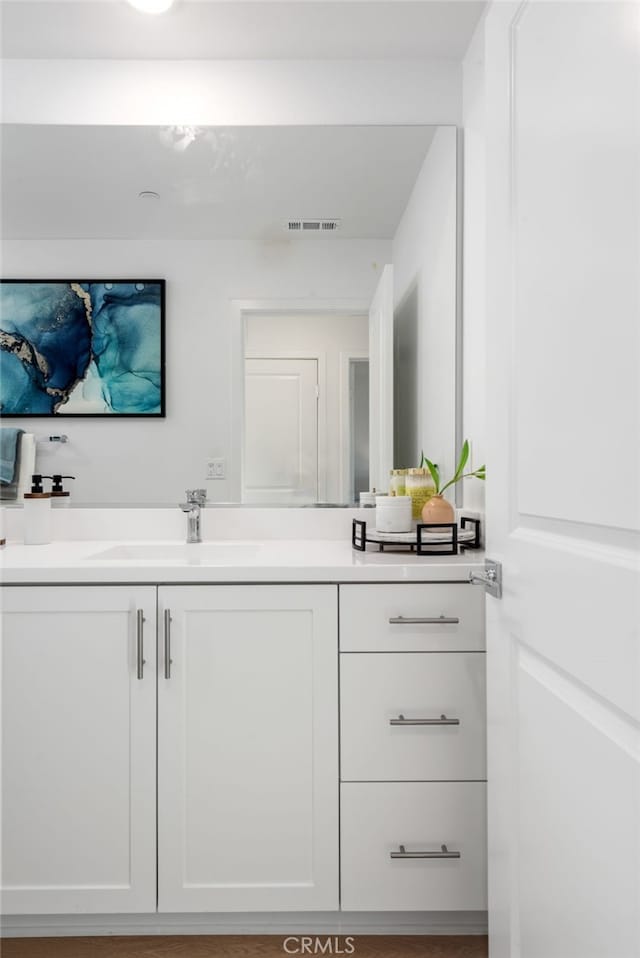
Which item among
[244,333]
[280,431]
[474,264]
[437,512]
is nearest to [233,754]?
[437,512]

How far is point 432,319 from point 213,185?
31.9 inches

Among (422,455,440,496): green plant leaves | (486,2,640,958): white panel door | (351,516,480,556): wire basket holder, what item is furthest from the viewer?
(422,455,440,496): green plant leaves

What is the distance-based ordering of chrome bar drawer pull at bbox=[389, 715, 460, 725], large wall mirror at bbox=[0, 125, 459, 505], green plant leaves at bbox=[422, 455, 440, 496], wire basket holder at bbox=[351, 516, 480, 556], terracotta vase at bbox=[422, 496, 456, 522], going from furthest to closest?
large wall mirror at bbox=[0, 125, 459, 505], green plant leaves at bbox=[422, 455, 440, 496], terracotta vase at bbox=[422, 496, 456, 522], wire basket holder at bbox=[351, 516, 480, 556], chrome bar drawer pull at bbox=[389, 715, 460, 725]

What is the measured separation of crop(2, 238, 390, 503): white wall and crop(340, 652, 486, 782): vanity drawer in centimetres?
79

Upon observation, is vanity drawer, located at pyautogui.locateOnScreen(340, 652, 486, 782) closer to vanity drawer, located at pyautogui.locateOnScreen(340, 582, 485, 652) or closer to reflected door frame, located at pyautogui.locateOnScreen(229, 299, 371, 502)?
vanity drawer, located at pyautogui.locateOnScreen(340, 582, 485, 652)

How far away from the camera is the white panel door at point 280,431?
196cm

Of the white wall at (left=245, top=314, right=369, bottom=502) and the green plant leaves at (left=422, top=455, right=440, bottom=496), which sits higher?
the white wall at (left=245, top=314, right=369, bottom=502)

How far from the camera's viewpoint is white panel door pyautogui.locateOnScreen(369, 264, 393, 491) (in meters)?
1.97

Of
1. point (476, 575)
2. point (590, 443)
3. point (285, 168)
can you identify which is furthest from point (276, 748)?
point (285, 168)

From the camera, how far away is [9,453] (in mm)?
1973

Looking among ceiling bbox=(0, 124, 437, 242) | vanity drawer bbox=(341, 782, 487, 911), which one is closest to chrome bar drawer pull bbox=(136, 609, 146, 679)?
vanity drawer bbox=(341, 782, 487, 911)

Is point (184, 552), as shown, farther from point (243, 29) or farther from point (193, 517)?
point (243, 29)

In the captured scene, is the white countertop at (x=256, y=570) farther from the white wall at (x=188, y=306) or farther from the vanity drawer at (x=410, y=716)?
the white wall at (x=188, y=306)

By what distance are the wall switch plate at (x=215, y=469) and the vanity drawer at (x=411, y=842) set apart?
98 centimetres
